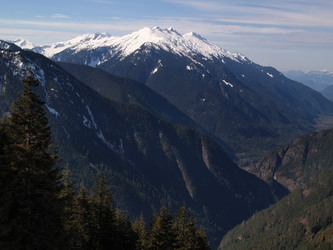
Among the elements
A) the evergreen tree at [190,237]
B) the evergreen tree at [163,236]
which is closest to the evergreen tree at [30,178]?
the evergreen tree at [163,236]

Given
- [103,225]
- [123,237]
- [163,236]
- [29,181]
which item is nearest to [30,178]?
[29,181]

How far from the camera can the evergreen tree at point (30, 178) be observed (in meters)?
28.2

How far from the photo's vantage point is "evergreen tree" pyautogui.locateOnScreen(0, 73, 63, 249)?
92.4 ft

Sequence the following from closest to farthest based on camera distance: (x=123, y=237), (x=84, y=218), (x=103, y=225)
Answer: (x=84, y=218) < (x=103, y=225) < (x=123, y=237)

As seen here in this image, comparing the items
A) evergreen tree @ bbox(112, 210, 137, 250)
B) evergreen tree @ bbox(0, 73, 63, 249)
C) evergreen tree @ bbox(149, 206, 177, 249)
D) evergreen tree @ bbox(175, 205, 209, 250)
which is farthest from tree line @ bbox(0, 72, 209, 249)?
evergreen tree @ bbox(175, 205, 209, 250)

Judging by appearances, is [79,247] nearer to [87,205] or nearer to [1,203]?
[87,205]

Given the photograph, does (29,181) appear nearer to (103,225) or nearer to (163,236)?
(103,225)

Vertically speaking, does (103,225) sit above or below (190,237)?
above

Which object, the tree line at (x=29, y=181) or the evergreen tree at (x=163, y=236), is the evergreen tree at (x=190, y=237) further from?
the tree line at (x=29, y=181)

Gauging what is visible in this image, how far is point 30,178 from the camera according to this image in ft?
94.8

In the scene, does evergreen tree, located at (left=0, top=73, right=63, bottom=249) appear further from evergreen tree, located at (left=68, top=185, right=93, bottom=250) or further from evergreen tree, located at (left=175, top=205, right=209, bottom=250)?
evergreen tree, located at (left=175, top=205, right=209, bottom=250)

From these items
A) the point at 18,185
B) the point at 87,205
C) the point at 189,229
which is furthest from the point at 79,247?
the point at 18,185

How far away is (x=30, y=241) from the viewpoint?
28.3 meters

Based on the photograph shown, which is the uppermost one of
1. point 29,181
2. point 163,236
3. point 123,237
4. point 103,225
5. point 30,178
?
point 30,178
